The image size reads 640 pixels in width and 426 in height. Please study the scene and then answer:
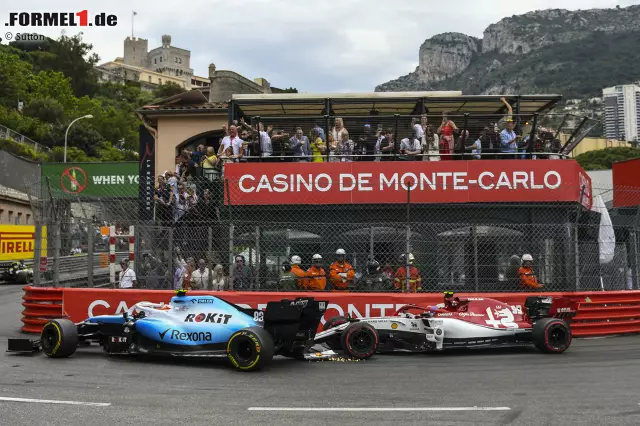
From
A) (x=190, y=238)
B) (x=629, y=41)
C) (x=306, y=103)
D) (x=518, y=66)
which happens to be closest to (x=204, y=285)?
(x=190, y=238)

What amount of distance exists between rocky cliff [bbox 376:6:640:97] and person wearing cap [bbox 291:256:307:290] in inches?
Result: 4696

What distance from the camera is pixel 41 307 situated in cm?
1317

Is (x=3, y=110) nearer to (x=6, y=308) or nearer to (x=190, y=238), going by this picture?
(x=6, y=308)

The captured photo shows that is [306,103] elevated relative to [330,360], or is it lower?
elevated

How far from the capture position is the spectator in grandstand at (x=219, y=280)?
41.5 feet

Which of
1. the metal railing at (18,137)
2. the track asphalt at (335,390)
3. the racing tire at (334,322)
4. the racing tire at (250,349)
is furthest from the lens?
the metal railing at (18,137)

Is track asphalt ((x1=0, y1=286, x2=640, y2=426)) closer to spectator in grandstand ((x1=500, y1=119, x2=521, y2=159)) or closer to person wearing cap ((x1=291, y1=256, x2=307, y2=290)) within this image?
person wearing cap ((x1=291, y1=256, x2=307, y2=290))

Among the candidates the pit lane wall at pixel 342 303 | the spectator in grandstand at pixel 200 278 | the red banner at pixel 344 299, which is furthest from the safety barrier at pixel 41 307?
the spectator in grandstand at pixel 200 278

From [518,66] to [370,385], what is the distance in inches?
5940

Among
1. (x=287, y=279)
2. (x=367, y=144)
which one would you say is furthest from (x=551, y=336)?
(x=367, y=144)

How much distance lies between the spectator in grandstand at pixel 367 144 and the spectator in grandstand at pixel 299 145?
121 cm

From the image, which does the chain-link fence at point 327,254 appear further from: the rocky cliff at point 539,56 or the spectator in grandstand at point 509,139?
the rocky cliff at point 539,56

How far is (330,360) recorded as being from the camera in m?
10.6

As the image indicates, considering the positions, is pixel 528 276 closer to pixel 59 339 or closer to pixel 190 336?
pixel 190 336
